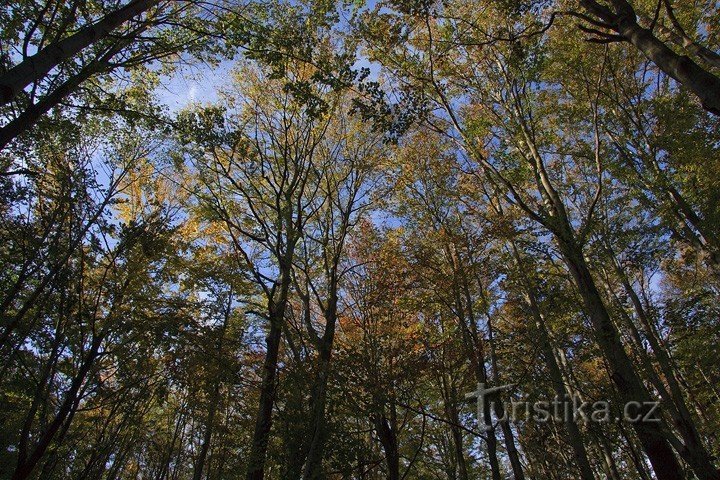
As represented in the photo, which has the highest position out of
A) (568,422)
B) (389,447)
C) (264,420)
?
(568,422)

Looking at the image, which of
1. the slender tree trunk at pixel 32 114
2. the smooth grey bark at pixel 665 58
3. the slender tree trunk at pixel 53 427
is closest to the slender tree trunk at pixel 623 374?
the smooth grey bark at pixel 665 58

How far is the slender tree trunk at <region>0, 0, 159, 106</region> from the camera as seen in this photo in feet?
10.8

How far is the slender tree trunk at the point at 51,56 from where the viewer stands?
3.30 metres

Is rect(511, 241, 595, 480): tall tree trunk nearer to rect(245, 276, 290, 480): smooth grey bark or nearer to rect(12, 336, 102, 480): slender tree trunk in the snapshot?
rect(245, 276, 290, 480): smooth grey bark

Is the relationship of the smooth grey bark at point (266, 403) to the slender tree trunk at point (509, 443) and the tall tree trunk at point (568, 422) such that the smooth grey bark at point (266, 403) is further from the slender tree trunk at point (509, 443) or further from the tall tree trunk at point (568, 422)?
the tall tree trunk at point (568, 422)

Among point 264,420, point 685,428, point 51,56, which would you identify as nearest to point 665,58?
point 51,56

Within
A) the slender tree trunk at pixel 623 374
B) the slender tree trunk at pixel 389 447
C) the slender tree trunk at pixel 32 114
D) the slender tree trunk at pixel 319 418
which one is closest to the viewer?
the slender tree trunk at pixel 32 114

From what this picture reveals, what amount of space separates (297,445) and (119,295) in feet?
18.8

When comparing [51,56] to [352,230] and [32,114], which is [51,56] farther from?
[352,230]

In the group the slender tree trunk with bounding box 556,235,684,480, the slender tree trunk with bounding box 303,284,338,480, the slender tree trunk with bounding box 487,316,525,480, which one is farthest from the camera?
the slender tree trunk with bounding box 487,316,525,480

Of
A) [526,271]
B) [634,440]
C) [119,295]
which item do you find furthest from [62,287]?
[634,440]

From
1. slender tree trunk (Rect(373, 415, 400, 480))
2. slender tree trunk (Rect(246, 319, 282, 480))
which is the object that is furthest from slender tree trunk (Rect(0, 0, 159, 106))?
slender tree trunk (Rect(373, 415, 400, 480))

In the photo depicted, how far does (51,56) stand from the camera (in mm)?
3693

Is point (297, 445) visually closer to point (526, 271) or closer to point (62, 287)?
point (62, 287)
